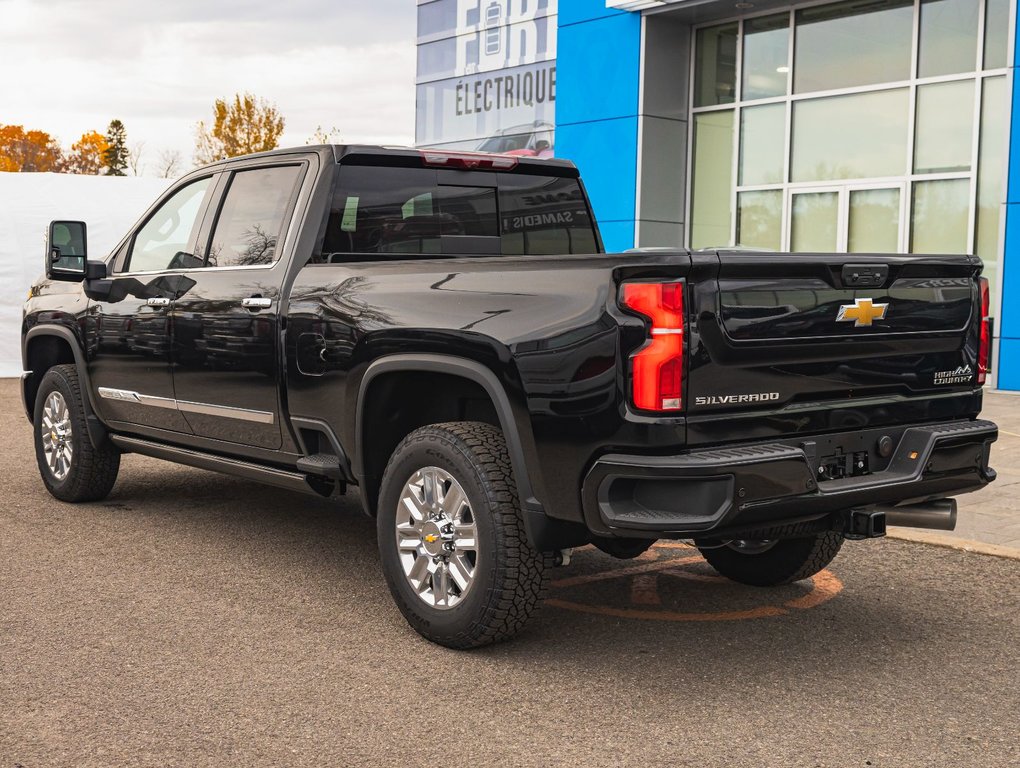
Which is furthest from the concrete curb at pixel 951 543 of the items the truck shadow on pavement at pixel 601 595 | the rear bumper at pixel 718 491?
the rear bumper at pixel 718 491

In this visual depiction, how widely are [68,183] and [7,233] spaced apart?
1465 mm

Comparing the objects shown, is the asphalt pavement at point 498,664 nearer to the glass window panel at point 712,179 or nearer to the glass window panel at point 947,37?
the glass window panel at point 947,37

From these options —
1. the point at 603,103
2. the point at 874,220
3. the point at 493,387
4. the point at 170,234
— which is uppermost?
the point at 603,103

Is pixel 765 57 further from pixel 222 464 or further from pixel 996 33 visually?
pixel 222 464

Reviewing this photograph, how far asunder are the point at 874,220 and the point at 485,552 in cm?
1350

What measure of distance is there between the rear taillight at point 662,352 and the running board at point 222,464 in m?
2.06

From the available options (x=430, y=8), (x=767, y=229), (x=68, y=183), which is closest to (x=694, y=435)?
(x=767, y=229)

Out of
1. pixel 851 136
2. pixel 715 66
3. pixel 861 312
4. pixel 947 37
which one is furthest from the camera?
pixel 715 66

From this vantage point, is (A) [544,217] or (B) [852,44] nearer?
(A) [544,217]

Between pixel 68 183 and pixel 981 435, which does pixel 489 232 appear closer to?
pixel 981 435

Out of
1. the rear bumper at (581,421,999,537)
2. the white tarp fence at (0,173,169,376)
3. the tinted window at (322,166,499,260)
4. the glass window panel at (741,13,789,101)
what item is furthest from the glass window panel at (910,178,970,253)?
the rear bumper at (581,421,999,537)

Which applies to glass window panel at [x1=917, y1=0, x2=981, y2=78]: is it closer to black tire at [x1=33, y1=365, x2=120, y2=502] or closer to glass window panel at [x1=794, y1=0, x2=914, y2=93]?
glass window panel at [x1=794, y1=0, x2=914, y2=93]

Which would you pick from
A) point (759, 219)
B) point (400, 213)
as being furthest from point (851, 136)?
point (400, 213)

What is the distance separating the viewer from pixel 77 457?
688cm
